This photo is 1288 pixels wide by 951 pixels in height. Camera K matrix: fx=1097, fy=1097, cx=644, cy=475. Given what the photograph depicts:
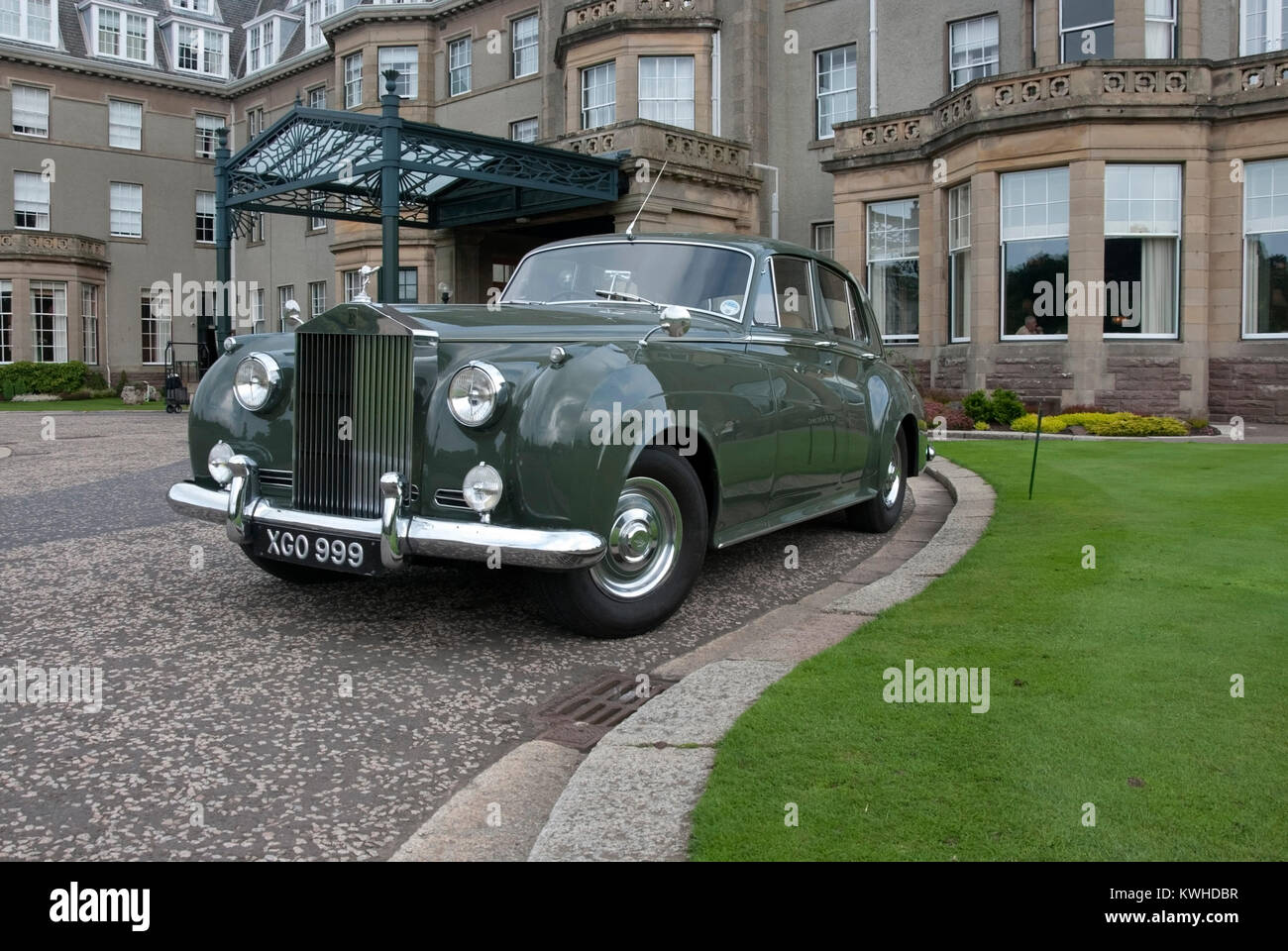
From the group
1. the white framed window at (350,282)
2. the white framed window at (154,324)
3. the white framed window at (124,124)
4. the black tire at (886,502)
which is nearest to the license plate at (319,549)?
the black tire at (886,502)

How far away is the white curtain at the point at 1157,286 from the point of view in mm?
17469

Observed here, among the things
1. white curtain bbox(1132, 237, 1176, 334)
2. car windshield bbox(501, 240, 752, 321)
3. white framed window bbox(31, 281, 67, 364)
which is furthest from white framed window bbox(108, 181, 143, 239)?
car windshield bbox(501, 240, 752, 321)

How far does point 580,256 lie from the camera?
6.55m

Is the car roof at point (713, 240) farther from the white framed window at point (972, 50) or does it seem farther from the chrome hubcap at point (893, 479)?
the white framed window at point (972, 50)

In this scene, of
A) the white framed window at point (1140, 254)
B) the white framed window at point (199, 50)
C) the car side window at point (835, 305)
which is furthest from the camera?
the white framed window at point (199, 50)

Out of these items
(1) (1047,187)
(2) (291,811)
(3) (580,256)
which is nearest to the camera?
(2) (291,811)

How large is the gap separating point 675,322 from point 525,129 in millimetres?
27062

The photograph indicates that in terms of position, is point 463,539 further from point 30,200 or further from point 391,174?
point 30,200

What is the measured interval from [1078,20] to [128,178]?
35.3 metres

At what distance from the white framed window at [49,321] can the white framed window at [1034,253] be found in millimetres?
33450

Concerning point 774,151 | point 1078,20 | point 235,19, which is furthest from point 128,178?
point 1078,20

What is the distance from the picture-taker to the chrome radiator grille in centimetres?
473
